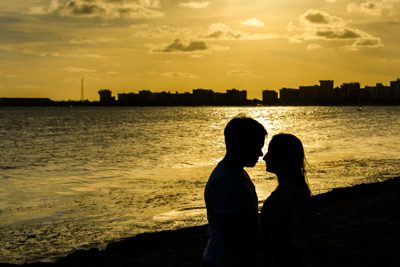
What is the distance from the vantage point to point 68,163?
35844 millimetres

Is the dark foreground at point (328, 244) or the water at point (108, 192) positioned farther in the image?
the water at point (108, 192)

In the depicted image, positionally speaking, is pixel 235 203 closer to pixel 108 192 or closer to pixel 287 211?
pixel 287 211

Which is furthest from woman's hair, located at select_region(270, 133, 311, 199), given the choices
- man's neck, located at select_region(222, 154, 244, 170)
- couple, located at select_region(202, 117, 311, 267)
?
man's neck, located at select_region(222, 154, 244, 170)

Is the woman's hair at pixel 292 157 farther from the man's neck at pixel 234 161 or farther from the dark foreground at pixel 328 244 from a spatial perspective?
the dark foreground at pixel 328 244

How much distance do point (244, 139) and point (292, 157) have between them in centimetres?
44

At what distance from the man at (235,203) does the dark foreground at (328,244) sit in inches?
220

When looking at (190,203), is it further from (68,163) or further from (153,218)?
(68,163)

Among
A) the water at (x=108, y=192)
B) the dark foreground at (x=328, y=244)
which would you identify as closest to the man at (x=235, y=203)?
the dark foreground at (x=328, y=244)

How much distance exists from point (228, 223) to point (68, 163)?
114 feet

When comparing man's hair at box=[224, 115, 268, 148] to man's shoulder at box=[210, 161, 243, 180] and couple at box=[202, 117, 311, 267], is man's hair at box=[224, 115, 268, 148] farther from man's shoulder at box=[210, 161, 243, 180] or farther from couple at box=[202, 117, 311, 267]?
man's shoulder at box=[210, 161, 243, 180]

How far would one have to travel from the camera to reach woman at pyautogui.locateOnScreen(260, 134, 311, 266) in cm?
310

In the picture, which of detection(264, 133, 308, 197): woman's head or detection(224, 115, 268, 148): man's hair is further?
detection(264, 133, 308, 197): woman's head

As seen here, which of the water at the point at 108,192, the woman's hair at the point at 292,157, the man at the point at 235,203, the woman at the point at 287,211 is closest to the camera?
the man at the point at 235,203

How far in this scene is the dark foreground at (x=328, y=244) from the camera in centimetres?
848
